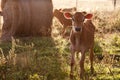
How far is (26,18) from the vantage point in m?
Result: 14.0

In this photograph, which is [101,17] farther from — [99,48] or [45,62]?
[45,62]

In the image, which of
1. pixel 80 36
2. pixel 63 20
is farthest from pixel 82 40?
pixel 63 20

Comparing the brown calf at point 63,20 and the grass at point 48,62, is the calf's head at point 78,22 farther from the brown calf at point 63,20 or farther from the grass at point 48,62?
the brown calf at point 63,20

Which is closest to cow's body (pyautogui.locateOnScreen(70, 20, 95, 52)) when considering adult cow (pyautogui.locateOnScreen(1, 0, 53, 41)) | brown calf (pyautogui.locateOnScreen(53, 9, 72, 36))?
adult cow (pyautogui.locateOnScreen(1, 0, 53, 41))

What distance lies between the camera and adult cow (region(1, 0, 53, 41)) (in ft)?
45.4

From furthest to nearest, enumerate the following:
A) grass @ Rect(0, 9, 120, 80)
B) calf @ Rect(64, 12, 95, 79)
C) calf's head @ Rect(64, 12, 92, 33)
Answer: grass @ Rect(0, 9, 120, 80) → calf @ Rect(64, 12, 95, 79) → calf's head @ Rect(64, 12, 92, 33)

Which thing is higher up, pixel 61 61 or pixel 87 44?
pixel 87 44

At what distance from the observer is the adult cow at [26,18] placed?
13.8 meters

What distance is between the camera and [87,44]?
9.16 m

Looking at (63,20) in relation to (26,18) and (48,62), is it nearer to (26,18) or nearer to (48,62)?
(26,18)

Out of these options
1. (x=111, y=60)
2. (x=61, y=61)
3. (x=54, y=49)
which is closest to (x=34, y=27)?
(x=54, y=49)

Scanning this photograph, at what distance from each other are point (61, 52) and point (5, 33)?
126 inches

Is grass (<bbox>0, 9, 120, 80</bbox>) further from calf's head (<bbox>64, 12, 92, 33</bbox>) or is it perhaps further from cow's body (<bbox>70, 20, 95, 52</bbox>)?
calf's head (<bbox>64, 12, 92, 33</bbox>)

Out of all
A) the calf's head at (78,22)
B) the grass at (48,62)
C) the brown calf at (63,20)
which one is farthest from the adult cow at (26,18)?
the calf's head at (78,22)
